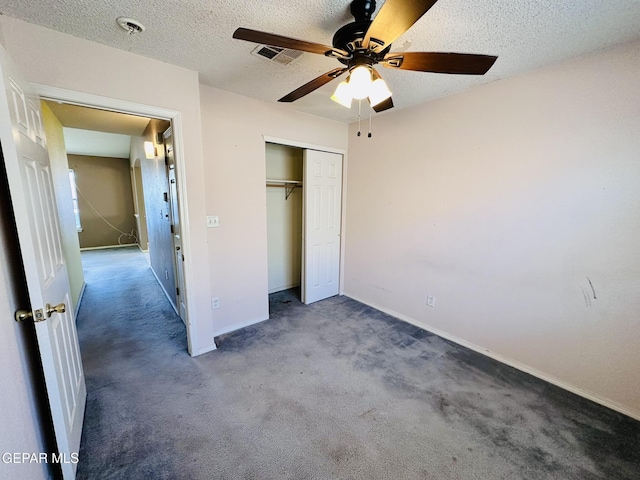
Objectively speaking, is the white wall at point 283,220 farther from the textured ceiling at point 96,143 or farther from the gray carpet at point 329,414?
the textured ceiling at point 96,143

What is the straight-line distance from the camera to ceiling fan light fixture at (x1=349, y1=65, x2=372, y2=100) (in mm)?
1321

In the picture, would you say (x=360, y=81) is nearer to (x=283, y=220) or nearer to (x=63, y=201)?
(x=283, y=220)

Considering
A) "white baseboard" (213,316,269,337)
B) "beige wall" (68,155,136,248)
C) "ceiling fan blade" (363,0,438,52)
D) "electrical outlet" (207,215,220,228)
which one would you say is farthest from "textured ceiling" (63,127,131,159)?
"ceiling fan blade" (363,0,438,52)

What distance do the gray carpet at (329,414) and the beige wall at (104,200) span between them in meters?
5.40

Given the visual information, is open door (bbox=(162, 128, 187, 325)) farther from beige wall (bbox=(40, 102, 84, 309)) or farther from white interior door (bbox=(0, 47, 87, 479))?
beige wall (bbox=(40, 102, 84, 309))

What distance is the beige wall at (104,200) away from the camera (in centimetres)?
650

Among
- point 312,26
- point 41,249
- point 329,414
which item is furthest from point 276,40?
point 329,414

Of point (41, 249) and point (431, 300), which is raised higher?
point (41, 249)

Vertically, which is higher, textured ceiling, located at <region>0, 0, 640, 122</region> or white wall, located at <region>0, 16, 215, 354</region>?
textured ceiling, located at <region>0, 0, 640, 122</region>

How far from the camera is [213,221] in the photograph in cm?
250

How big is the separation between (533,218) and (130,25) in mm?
3000

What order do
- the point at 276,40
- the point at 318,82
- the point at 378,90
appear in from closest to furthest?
1. the point at 276,40
2. the point at 378,90
3. the point at 318,82

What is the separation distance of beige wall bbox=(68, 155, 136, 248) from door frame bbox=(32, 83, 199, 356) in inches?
253

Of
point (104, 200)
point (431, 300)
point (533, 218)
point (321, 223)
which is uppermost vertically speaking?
point (104, 200)
